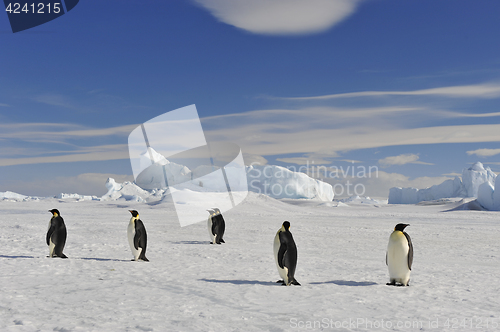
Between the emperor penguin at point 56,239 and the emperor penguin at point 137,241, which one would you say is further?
the emperor penguin at point 56,239

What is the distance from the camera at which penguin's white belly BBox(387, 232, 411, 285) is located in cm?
541

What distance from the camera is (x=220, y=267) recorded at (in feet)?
22.2

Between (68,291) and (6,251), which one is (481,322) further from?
(6,251)

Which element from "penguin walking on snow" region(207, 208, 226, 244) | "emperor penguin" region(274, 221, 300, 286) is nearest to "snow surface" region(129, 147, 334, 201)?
"penguin walking on snow" region(207, 208, 226, 244)

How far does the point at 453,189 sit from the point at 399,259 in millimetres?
43231

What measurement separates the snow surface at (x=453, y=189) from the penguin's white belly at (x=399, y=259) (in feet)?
117

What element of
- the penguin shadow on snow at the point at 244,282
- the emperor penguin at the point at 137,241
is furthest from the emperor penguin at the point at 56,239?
the penguin shadow on snow at the point at 244,282

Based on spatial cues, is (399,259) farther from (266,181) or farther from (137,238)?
(266,181)

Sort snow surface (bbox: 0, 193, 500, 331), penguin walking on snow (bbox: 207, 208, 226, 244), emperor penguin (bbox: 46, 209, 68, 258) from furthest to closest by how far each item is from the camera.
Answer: penguin walking on snow (bbox: 207, 208, 226, 244)
emperor penguin (bbox: 46, 209, 68, 258)
snow surface (bbox: 0, 193, 500, 331)

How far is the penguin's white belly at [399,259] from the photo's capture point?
541 centimetres

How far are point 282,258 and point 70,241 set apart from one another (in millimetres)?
6547

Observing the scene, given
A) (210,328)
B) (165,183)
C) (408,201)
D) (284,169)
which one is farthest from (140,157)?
(210,328)

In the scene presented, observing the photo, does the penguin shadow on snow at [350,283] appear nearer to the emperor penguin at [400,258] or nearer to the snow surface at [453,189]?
the emperor penguin at [400,258]

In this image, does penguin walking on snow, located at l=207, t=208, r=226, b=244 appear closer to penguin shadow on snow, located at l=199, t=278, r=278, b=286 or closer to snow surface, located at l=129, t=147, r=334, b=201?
penguin shadow on snow, located at l=199, t=278, r=278, b=286
